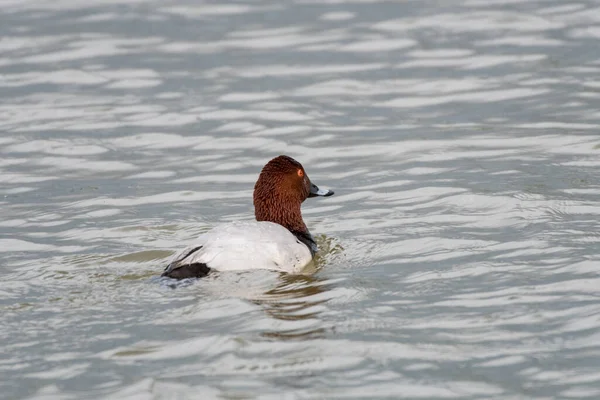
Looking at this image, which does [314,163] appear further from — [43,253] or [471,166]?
[43,253]

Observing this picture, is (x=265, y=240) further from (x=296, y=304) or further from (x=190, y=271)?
(x=296, y=304)

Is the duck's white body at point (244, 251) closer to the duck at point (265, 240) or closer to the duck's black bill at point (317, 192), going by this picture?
the duck at point (265, 240)

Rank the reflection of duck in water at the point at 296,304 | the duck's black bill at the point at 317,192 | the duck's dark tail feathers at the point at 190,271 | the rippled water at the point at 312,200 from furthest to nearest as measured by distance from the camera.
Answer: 1. the duck's black bill at the point at 317,192
2. the duck's dark tail feathers at the point at 190,271
3. the reflection of duck in water at the point at 296,304
4. the rippled water at the point at 312,200

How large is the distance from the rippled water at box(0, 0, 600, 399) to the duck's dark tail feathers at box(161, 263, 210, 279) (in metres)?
0.13

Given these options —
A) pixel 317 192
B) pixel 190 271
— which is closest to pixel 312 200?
pixel 317 192

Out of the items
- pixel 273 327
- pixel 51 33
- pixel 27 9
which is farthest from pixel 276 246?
pixel 27 9

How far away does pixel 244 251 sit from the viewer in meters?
8.42

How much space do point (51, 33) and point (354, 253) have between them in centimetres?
952

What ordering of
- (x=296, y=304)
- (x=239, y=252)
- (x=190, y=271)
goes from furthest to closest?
(x=239, y=252)
(x=190, y=271)
(x=296, y=304)

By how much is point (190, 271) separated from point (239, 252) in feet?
1.25

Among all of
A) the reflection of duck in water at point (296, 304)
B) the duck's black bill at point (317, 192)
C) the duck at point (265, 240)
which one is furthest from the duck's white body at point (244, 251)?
the duck's black bill at point (317, 192)

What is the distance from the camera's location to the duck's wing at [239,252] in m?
8.34

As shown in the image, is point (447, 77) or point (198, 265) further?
point (447, 77)

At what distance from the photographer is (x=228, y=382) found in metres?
6.30
